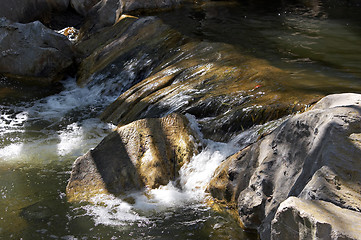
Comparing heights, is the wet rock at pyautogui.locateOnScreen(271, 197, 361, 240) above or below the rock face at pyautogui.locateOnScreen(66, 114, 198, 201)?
above

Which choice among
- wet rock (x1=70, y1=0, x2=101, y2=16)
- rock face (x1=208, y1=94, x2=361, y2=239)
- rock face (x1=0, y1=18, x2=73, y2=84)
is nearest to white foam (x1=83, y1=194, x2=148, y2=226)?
rock face (x1=208, y1=94, x2=361, y2=239)

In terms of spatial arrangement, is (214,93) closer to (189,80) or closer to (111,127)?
(189,80)

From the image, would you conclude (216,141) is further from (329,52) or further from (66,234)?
(329,52)

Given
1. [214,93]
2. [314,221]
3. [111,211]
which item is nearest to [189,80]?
[214,93]

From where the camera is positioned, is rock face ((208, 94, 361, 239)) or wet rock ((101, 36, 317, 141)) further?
wet rock ((101, 36, 317, 141))

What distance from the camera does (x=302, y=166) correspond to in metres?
2.99

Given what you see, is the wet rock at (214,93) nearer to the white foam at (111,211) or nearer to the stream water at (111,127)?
the stream water at (111,127)

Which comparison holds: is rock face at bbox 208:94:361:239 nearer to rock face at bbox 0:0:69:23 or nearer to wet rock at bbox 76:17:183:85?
wet rock at bbox 76:17:183:85

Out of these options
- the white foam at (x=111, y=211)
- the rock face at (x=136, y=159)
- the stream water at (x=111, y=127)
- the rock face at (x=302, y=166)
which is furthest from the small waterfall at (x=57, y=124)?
the rock face at (x=302, y=166)

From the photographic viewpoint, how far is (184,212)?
3.70 m

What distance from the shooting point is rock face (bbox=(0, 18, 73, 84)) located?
8461 millimetres

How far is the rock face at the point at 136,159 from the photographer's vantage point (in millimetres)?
4172

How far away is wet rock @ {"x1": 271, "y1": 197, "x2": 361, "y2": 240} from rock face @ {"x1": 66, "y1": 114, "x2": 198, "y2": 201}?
5.90ft

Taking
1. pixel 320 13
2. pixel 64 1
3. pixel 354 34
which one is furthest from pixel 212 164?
pixel 64 1
